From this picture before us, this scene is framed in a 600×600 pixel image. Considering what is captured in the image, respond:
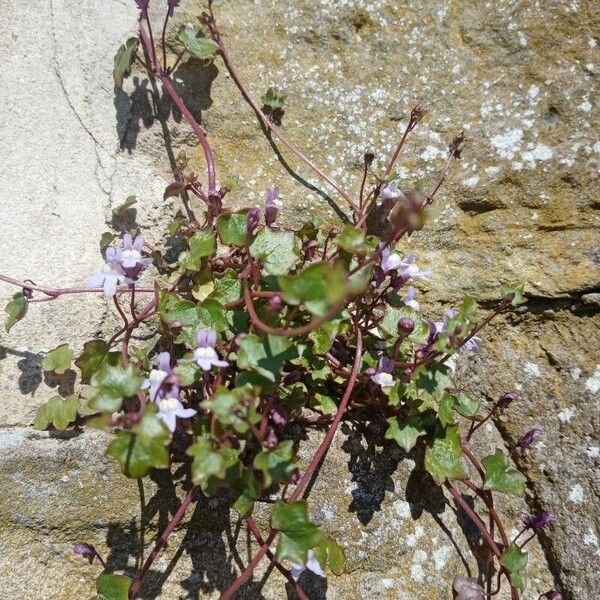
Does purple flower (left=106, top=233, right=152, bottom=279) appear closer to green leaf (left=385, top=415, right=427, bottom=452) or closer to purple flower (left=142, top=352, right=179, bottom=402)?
purple flower (left=142, top=352, right=179, bottom=402)

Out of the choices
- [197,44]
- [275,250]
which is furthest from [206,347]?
[197,44]

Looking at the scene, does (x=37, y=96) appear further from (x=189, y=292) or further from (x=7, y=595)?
(x=7, y=595)

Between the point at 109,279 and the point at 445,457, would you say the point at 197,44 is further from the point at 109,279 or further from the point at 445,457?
the point at 445,457

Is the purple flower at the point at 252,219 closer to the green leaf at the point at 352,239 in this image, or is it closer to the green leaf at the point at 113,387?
the green leaf at the point at 352,239

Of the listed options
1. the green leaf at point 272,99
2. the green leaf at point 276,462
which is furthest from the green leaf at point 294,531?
the green leaf at point 272,99

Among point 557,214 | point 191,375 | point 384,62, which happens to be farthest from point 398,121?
point 191,375

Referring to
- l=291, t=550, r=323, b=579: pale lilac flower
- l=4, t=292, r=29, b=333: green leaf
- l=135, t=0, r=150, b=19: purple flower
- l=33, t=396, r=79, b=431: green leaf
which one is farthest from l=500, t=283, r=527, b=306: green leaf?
l=135, t=0, r=150, b=19: purple flower
